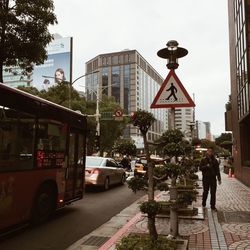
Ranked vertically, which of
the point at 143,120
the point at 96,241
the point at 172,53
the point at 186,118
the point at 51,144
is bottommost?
the point at 96,241

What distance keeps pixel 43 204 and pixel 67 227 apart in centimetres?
80

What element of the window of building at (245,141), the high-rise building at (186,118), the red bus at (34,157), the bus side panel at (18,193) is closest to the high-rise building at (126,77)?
the high-rise building at (186,118)

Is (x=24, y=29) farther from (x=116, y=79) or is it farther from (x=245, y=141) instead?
(x=116, y=79)

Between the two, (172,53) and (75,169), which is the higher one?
(172,53)

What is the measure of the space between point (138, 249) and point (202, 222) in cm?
393

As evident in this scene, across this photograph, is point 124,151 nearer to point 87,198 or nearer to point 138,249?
point 138,249

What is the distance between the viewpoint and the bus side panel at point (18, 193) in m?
7.57

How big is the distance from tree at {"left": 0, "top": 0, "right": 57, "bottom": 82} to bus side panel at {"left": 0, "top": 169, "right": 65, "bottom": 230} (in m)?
6.89

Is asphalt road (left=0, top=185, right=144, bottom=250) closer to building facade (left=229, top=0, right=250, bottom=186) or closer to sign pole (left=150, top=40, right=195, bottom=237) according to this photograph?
sign pole (left=150, top=40, right=195, bottom=237)

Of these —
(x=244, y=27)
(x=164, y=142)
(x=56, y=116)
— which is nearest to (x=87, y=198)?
(x=56, y=116)

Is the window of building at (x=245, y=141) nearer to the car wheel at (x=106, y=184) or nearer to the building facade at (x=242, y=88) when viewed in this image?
the building facade at (x=242, y=88)

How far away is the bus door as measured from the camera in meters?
10.8

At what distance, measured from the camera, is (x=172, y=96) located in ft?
24.3

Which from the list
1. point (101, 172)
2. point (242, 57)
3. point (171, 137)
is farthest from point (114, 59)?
point (171, 137)
